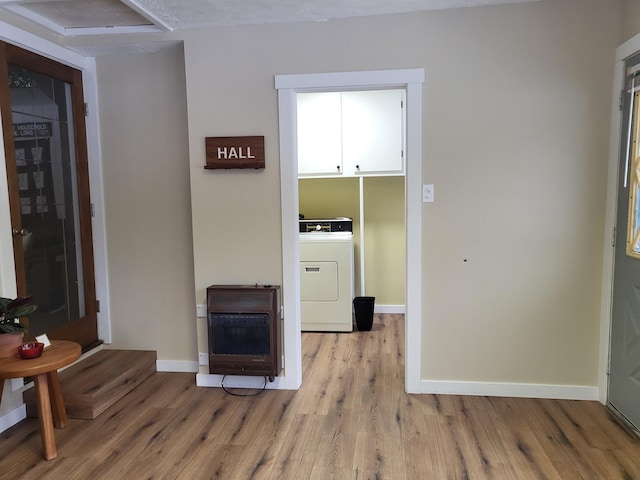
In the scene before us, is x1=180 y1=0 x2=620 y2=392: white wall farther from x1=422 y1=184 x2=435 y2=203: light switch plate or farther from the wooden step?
the wooden step

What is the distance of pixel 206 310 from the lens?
9.56 feet

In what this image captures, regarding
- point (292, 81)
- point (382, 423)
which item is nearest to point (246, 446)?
point (382, 423)

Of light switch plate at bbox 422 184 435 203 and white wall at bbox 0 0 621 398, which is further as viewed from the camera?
light switch plate at bbox 422 184 435 203

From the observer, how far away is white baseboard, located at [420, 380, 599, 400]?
8.82ft

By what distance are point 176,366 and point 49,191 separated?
1456 mm

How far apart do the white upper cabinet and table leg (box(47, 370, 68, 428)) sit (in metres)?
2.62

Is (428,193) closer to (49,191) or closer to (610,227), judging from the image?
(610,227)

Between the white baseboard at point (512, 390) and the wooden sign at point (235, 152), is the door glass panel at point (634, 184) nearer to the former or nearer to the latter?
the white baseboard at point (512, 390)

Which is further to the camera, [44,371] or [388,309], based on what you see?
[388,309]

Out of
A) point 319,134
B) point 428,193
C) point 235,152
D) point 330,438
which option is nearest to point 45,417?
point 330,438

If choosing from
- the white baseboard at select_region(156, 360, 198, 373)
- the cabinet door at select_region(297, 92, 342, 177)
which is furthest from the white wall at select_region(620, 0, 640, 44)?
the white baseboard at select_region(156, 360, 198, 373)

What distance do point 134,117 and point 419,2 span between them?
2021 millimetres

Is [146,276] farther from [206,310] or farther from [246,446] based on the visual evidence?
[246,446]

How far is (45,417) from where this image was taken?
2.14 meters
